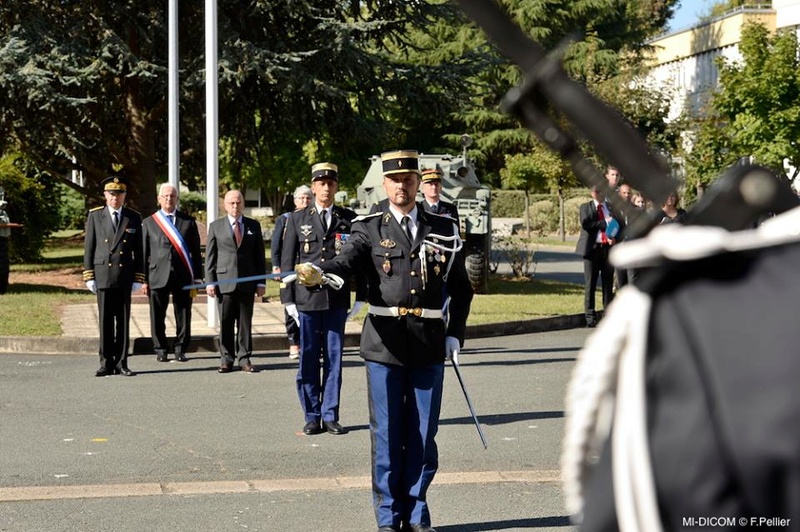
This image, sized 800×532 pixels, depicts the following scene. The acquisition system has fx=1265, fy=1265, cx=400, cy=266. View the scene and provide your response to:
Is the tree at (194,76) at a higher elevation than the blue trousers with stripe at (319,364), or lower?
higher

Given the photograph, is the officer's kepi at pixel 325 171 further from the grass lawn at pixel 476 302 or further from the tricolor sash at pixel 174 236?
the grass lawn at pixel 476 302

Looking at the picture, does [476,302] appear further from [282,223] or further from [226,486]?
[226,486]

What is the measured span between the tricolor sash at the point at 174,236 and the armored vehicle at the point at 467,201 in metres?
7.07

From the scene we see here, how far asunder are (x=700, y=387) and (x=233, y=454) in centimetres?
742

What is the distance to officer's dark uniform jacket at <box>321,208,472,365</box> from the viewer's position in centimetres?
665

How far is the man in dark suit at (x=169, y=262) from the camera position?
13.8 metres

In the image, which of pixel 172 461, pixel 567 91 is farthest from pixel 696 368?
pixel 172 461

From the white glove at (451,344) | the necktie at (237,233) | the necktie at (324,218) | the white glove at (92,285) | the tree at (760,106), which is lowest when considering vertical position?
the white glove at (92,285)

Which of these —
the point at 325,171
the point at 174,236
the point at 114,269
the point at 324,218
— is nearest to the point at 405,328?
the point at 325,171

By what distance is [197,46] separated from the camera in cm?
2559

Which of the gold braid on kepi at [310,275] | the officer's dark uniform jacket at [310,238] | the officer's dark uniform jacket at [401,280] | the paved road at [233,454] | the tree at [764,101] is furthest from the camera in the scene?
the tree at [764,101]

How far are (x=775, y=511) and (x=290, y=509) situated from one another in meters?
5.86

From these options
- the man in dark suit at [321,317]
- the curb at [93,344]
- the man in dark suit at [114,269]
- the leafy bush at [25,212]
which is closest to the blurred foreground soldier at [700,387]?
the man in dark suit at [321,317]

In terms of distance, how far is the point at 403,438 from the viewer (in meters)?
6.56
